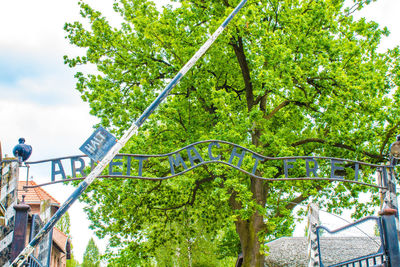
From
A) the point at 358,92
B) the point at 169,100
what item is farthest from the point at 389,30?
the point at 169,100

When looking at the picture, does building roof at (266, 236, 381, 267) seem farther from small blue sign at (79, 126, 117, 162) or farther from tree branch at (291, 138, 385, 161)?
small blue sign at (79, 126, 117, 162)

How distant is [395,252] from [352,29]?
462 inches

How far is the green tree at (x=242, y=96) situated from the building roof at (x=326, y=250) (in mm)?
4833

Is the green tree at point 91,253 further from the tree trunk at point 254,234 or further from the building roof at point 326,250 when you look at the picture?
the tree trunk at point 254,234

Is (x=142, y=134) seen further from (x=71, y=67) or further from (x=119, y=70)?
(x=71, y=67)

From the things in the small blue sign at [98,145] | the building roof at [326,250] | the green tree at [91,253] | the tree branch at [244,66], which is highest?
the tree branch at [244,66]

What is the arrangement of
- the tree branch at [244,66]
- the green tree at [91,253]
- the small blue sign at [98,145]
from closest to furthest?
the small blue sign at [98,145] → the tree branch at [244,66] → the green tree at [91,253]

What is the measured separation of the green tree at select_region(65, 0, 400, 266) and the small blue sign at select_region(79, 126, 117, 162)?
25.3 feet

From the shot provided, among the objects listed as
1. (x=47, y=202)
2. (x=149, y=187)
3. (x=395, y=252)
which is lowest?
(x=395, y=252)

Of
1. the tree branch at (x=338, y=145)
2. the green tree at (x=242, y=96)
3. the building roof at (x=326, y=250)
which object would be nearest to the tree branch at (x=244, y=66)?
the green tree at (x=242, y=96)

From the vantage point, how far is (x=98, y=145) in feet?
22.3

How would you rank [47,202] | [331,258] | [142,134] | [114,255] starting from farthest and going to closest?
1. [331,258]
2. [114,255]
3. [142,134]
4. [47,202]

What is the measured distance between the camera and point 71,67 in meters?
18.4

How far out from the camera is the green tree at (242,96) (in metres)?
15.2
